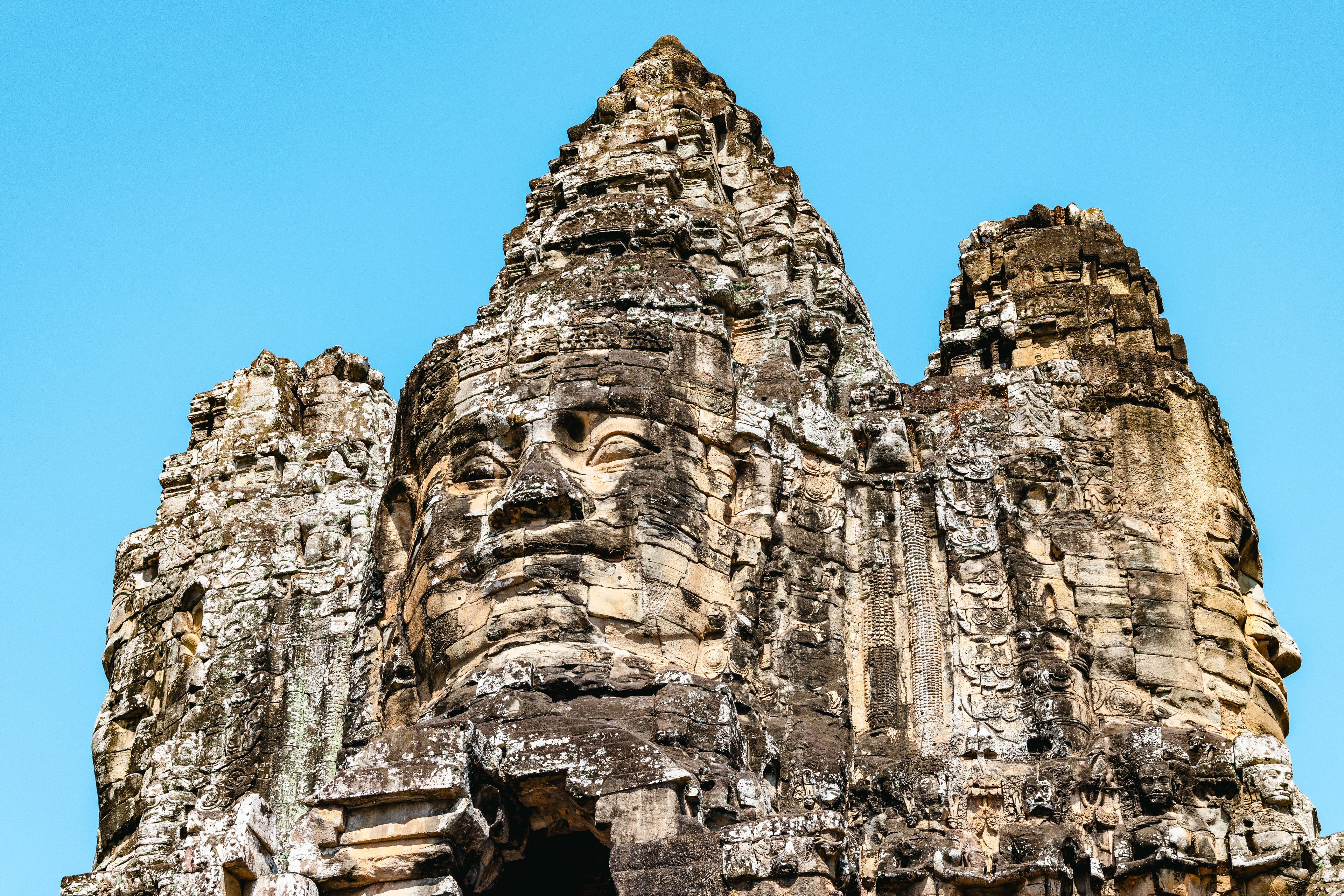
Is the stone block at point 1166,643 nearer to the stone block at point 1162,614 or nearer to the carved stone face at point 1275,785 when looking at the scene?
the stone block at point 1162,614

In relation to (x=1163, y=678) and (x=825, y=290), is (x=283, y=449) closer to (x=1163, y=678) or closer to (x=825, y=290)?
(x=825, y=290)

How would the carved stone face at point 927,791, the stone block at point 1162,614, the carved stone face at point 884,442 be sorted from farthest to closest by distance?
the carved stone face at point 884,442 < the stone block at point 1162,614 < the carved stone face at point 927,791

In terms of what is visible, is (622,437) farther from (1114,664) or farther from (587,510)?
(1114,664)

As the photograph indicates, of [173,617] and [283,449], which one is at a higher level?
[283,449]

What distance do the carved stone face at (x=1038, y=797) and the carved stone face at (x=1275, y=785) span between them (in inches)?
65.3

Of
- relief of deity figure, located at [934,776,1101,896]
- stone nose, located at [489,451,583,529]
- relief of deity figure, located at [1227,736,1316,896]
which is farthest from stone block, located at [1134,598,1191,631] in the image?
stone nose, located at [489,451,583,529]

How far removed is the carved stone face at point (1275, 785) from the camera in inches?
651

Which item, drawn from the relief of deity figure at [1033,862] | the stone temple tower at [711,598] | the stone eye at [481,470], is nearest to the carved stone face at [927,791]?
the stone temple tower at [711,598]

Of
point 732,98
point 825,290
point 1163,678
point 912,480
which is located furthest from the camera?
point 732,98

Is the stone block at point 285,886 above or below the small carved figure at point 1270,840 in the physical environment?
below

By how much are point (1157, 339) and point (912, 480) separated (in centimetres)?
305

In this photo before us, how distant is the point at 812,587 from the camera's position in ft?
59.7

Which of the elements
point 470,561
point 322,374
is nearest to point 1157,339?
point 470,561

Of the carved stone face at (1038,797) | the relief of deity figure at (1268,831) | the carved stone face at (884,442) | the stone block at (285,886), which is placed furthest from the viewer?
the carved stone face at (884,442)
